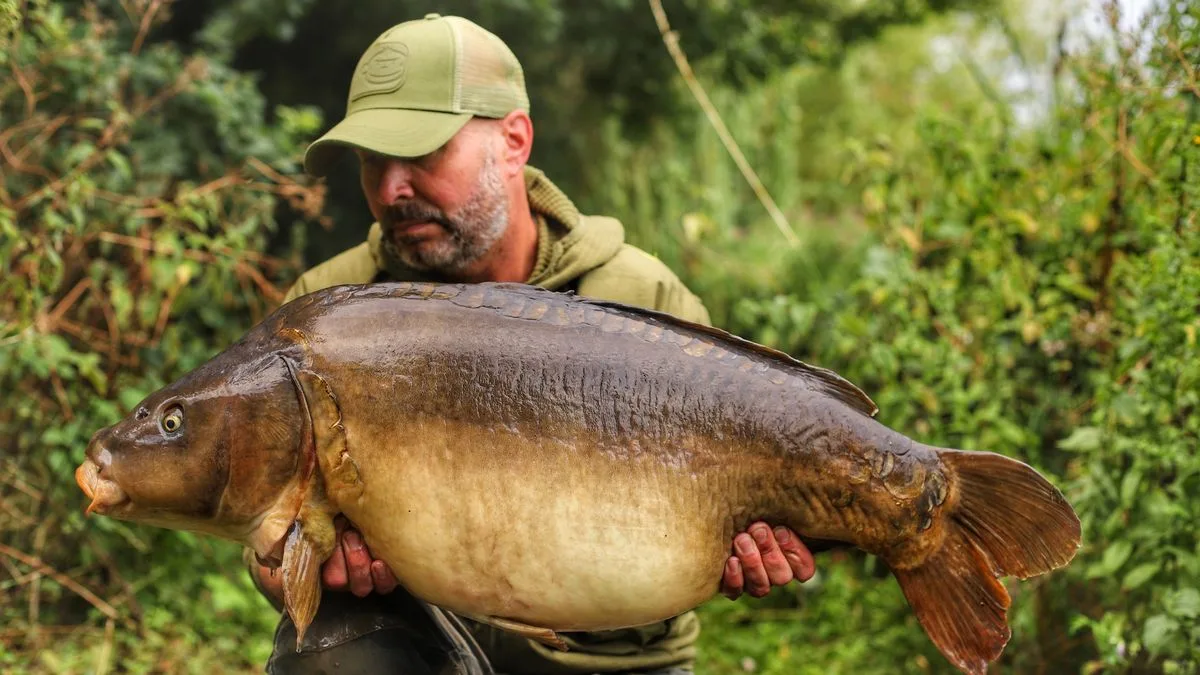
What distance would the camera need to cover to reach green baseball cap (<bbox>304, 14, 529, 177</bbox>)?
2.35 m

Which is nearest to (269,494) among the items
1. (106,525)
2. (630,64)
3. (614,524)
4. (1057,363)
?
(614,524)

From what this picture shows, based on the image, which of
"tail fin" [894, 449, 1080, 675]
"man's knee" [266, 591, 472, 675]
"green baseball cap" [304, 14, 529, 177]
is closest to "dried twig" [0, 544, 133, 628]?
"man's knee" [266, 591, 472, 675]

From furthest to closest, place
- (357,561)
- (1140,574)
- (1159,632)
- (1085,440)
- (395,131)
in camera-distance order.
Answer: (1085,440), (1140,574), (1159,632), (395,131), (357,561)

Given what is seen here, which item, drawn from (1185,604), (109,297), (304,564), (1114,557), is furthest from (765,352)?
(109,297)

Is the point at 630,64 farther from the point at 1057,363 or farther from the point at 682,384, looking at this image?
the point at 682,384

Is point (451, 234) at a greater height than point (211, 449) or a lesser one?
greater

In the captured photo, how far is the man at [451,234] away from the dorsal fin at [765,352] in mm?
428

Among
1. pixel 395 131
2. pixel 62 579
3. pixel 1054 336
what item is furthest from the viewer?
pixel 1054 336

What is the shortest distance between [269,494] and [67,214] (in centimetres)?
214

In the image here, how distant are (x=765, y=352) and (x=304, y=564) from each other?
0.82 m

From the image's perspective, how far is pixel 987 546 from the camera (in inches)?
78.9

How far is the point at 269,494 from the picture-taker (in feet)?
6.30

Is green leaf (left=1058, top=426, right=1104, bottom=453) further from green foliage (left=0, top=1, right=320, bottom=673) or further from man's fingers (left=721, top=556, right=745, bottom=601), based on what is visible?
green foliage (left=0, top=1, right=320, bottom=673)

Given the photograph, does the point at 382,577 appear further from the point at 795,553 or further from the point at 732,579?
the point at 795,553
